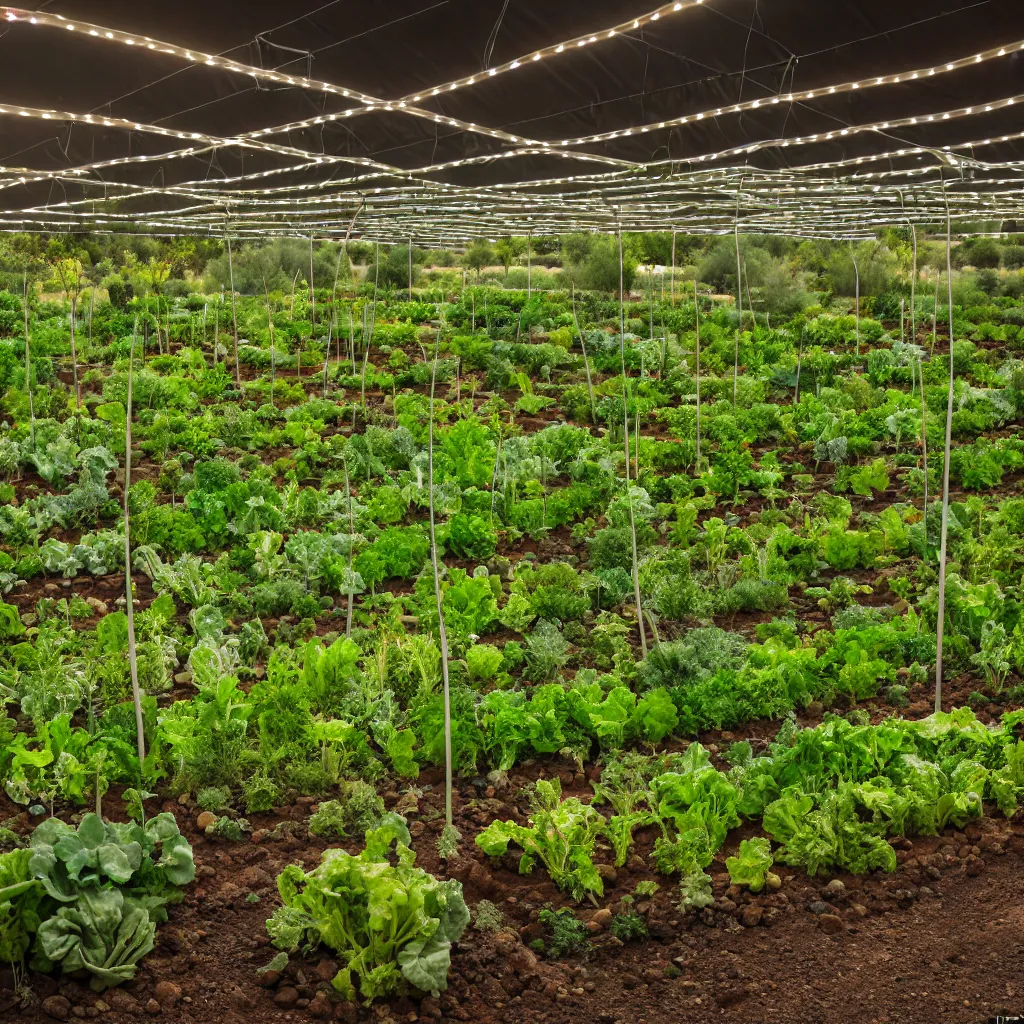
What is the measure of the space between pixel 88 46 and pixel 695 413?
7800mm

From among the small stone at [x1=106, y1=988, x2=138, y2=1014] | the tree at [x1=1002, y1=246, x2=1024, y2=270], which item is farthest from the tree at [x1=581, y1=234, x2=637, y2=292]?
the small stone at [x1=106, y1=988, x2=138, y2=1014]

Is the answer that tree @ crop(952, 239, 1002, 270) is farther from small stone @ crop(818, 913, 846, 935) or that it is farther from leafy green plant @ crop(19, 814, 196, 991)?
leafy green plant @ crop(19, 814, 196, 991)

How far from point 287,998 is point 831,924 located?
2186 millimetres

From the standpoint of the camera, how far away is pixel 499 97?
669 cm

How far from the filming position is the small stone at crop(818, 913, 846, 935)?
15.0 ft

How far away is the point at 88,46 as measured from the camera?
18.0ft

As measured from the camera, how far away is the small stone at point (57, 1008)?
4.01 meters

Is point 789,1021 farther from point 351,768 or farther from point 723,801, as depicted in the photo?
point 351,768

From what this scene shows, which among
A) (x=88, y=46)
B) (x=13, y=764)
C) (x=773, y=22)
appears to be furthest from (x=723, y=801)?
(x=88, y=46)

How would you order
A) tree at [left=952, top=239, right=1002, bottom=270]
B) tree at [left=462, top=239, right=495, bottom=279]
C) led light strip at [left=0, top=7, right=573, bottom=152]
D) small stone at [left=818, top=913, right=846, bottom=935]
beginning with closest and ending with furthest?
1. small stone at [left=818, top=913, right=846, bottom=935]
2. led light strip at [left=0, top=7, right=573, bottom=152]
3. tree at [left=952, top=239, right=1002, bottom=270]
4. tree at [left=462, top=239, right=495, bottom=279]

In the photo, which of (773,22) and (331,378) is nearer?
(773,22)

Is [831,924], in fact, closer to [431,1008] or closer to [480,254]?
[431,1008]

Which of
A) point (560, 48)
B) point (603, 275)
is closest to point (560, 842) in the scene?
point (560, 48)

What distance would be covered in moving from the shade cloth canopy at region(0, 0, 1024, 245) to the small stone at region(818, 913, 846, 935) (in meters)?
3.96
